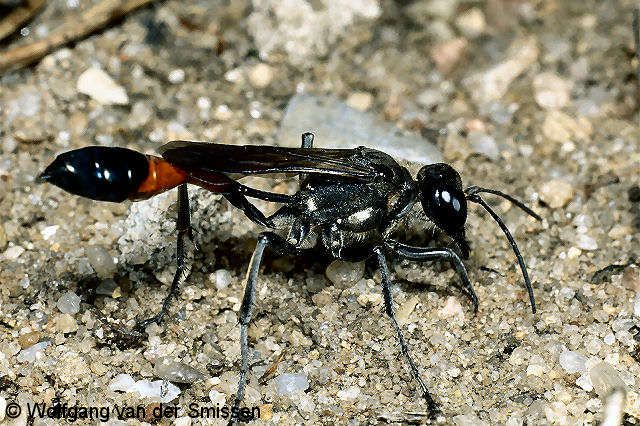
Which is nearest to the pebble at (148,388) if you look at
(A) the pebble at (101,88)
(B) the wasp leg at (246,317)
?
(B) the wasp leg at (246,317)

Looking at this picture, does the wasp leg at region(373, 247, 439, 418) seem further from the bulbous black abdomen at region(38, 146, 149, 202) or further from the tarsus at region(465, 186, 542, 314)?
the bulbous black abdomen at region(38, 146, 149, 202)

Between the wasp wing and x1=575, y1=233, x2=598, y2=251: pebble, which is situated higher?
the wasp wing

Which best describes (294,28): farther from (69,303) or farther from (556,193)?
(69,303)

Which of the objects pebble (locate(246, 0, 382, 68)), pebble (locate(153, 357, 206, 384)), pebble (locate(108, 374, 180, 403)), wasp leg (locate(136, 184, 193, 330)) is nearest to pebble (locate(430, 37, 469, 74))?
pebble (locate(246, 0, 382, 68))

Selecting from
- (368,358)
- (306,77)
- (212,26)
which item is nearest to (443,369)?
(368,358)

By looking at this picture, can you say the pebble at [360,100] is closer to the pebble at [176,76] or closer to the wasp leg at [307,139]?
the wasp leg at [307,139]

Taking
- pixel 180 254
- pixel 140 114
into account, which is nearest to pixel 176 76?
pixel 140 114
